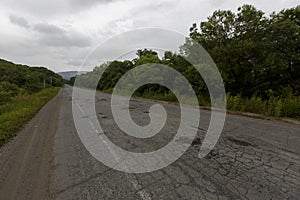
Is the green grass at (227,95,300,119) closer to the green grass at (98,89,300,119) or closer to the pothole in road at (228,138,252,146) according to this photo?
the green grass at (98,89,300,119)

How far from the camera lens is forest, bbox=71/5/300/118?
10609 millimetres

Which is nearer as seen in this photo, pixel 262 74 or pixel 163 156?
pixel 163 156

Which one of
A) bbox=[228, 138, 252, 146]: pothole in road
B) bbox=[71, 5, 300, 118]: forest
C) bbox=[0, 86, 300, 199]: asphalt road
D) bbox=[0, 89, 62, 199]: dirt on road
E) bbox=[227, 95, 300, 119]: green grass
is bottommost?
bbox=[0, 89, 62, 199]: dirt on road

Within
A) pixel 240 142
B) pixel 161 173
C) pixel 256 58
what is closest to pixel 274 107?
pixel 256 58

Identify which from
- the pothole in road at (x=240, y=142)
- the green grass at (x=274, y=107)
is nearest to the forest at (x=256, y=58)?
the green grass at (x=274, y=107)

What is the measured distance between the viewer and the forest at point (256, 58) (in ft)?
34.8

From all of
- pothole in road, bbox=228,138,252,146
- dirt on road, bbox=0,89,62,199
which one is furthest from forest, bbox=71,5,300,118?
dirt on road, bbox=0,89,62,199

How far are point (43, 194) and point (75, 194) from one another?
52 centimetres

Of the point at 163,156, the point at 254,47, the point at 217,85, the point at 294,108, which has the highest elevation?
the point at 254,47

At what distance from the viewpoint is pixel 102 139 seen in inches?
211

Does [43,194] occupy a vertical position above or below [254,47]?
below

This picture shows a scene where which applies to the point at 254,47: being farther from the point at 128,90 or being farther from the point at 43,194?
the point at 128,90

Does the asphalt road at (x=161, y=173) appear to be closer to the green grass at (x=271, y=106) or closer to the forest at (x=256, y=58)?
the green grass at (x=271, y=106)

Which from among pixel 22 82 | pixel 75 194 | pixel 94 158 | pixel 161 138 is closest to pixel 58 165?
pixel 94 158
